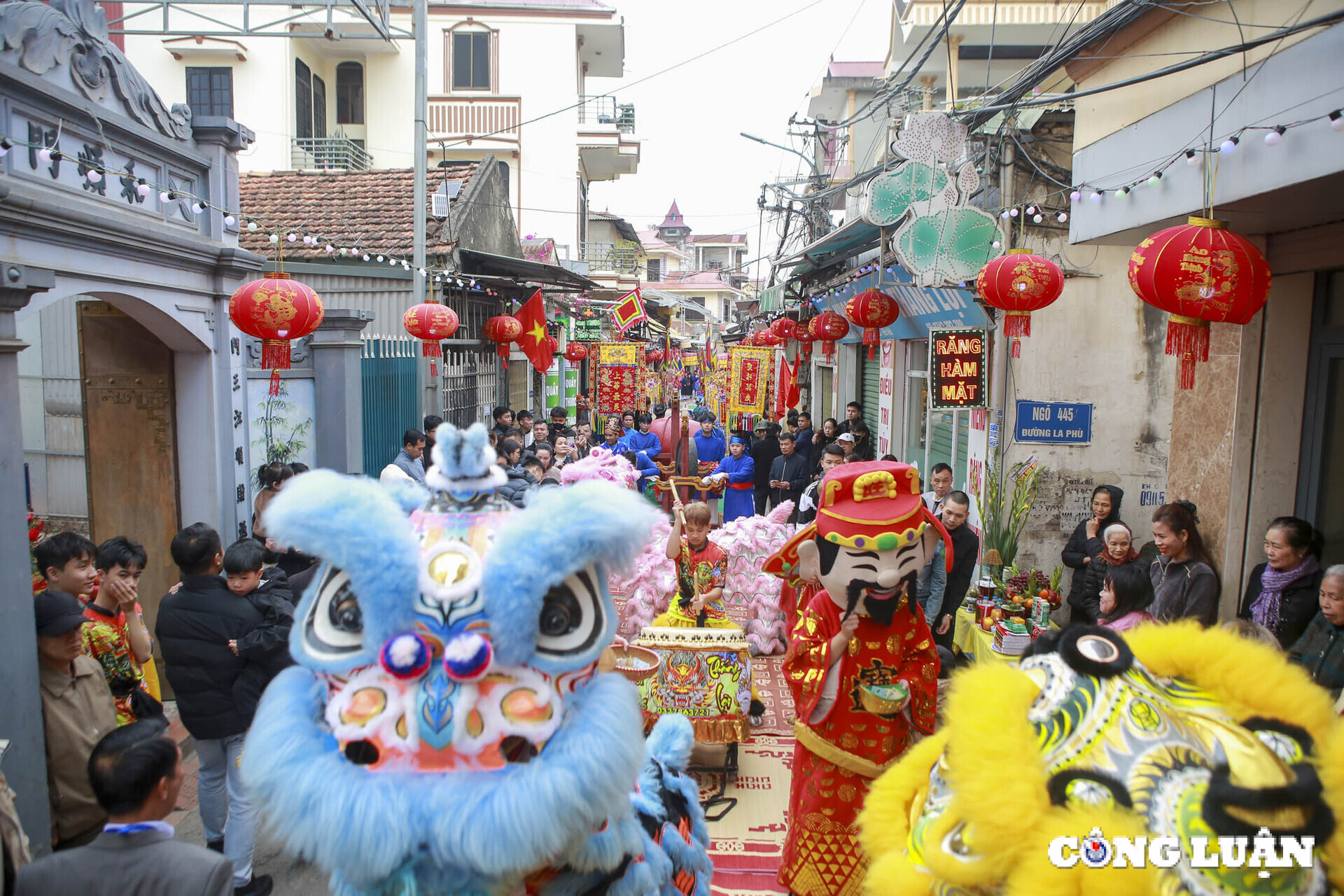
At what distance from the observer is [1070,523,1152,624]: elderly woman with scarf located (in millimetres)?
5270

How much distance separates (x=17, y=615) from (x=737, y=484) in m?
6.76

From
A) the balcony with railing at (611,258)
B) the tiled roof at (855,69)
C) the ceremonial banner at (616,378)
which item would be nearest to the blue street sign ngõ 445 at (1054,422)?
the ceremonial banner at (616,378)

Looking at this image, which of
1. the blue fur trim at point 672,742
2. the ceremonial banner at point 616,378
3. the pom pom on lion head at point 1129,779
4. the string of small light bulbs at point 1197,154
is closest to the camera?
the pom pom on lion head at point 1129,779

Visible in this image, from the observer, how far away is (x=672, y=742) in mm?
2768

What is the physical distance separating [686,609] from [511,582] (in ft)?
11.7

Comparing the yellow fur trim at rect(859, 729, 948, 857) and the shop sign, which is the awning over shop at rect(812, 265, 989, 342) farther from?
the yellow fur trim at rect(859, 729, 948, 857)

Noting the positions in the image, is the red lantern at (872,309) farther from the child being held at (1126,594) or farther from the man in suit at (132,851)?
the man in suit at (132,851)

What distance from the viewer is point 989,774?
1439 millimetres

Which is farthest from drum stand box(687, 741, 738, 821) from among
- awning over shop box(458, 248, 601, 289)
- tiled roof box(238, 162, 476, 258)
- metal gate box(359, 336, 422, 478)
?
awning over shop box(458, 248, 601, 289)

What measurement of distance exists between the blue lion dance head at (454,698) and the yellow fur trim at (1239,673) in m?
1.11

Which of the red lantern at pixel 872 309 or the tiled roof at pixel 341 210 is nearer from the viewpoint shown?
the red lantern at pixel 872 309

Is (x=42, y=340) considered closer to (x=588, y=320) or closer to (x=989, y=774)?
(x=989, y=774)

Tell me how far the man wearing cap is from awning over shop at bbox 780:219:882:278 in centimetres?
762

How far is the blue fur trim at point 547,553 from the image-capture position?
5.89 ft
